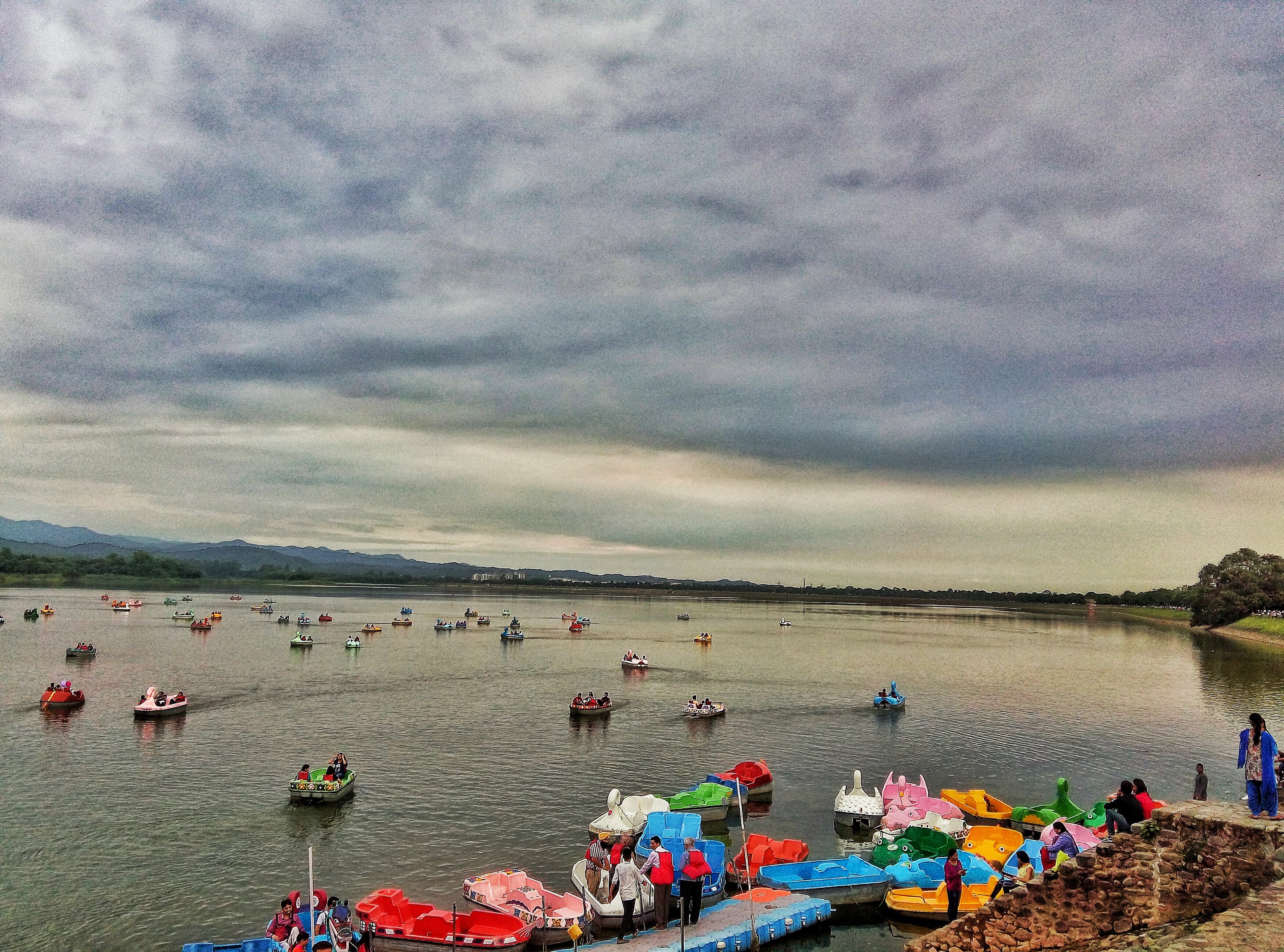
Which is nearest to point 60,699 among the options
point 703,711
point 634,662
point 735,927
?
point 703,711

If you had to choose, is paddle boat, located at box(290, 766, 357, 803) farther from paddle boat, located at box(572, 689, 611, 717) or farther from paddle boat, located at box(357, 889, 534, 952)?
paddle boat, located at box(572, 689, 611, 717)

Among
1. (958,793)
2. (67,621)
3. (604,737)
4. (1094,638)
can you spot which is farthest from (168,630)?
(1094,638)

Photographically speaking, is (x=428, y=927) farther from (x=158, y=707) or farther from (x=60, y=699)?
(x=60, y=699)

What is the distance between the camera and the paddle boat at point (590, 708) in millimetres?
58094

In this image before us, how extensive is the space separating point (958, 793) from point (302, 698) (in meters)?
51.7

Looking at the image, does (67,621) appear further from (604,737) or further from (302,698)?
(604,737)

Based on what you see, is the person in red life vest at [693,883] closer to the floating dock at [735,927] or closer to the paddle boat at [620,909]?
the floating dock at [735,927]

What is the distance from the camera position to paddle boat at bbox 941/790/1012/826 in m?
32.7

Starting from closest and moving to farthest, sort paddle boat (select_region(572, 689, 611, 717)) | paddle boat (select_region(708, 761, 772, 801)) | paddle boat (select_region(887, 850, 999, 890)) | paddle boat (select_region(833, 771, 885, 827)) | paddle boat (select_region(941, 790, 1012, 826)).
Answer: paddle boat (select_region(887, 850, 999, 890))
paddle boat (select_region(833, 771, 885, 827))
paddle boat (select_region(941, 790, 1012, 826))
paddle boat (select_region(708, 761, 772, 801))
paddle boat (select_region(572, 689, 611, 717))

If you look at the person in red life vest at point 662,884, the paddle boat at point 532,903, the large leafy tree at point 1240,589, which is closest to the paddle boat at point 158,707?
the paddle boat at point 532,903

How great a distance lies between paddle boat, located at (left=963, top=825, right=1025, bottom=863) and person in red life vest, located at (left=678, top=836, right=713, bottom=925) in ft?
35.5

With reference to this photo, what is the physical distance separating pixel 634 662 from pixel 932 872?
214ft

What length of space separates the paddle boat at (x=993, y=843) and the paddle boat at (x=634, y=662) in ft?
201

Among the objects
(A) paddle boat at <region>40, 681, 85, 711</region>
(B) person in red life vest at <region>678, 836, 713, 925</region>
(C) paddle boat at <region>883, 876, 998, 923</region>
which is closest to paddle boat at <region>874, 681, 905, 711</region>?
(C) paddle boat at <region>883, 876, 998, 923</region>
